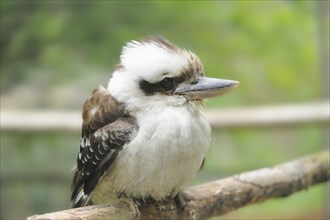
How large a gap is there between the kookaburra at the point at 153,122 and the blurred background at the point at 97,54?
4.16ft

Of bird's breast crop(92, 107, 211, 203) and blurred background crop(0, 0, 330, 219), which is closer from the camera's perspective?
bird's breast crop(92, 107, 211, 203)

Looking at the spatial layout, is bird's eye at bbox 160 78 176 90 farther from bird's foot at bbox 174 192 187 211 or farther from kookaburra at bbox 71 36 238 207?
bird's foot at bbox 174 192 187 211

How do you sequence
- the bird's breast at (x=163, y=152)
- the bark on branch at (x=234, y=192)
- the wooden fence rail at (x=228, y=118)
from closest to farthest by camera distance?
the bird's breast at (x=163, y=152) < the bark on branch at (x=234, y=192) < the wooden fence rail at (x=228, y=118)

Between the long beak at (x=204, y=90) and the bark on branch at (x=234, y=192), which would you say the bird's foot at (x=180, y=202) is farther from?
the long beak at (x=204, y=90)

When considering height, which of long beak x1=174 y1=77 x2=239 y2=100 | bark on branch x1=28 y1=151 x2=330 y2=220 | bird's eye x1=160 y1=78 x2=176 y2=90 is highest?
bird's eye x1=160 y1=78 x2=176 y2=90

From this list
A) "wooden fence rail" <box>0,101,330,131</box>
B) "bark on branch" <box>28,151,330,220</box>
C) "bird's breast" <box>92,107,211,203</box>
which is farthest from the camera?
"wooden fence rail" <box>0,101,330,131</box>

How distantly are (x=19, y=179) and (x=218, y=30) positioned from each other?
1.28 meters

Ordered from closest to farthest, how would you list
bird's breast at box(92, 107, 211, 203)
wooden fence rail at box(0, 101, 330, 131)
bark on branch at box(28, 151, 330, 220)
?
bird's breast at box(92, 107, 211, 203), bark on branch at box(28, 151, 330, 220), wooden fence rail at box(0, 101, 330, 131)

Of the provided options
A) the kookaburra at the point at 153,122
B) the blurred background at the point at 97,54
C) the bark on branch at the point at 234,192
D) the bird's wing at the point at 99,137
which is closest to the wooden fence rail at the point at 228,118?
the blurred background at the point at 97,54

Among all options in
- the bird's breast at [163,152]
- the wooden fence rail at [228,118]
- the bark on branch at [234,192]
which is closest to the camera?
the bird's breast at [163,152]

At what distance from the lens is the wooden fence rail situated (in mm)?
3330

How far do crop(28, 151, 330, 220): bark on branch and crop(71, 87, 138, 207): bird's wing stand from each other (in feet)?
0.47

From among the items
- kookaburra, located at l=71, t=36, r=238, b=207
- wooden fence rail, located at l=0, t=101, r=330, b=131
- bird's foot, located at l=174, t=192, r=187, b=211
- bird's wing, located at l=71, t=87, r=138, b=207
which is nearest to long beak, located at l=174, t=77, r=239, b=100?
kookaburra, located at l=71, t=36, r=238, b=207

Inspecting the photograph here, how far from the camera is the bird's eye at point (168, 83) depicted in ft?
6.79
